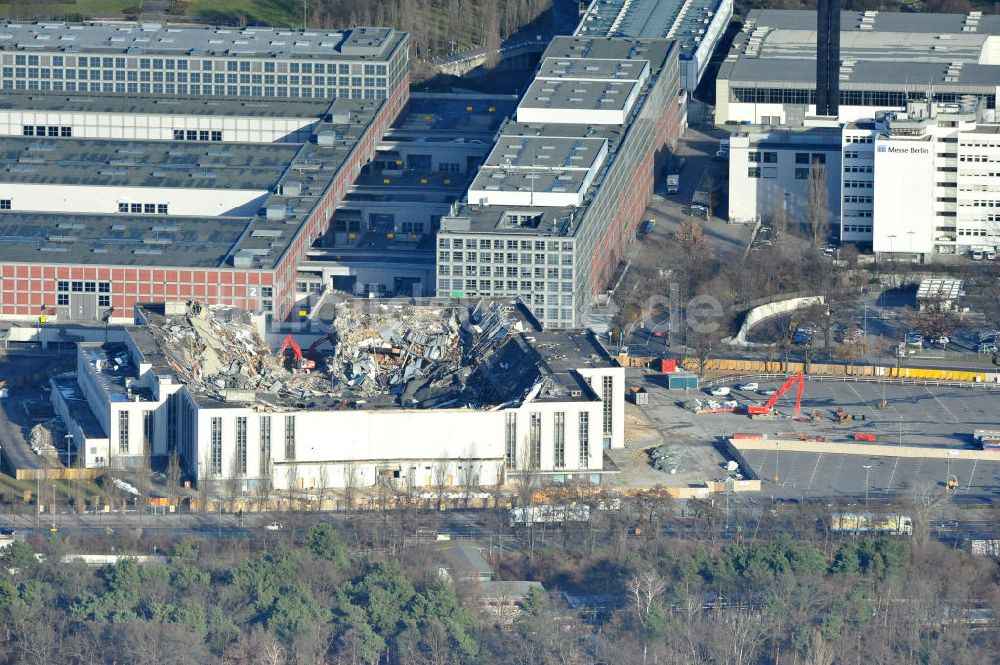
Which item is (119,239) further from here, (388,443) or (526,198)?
(388,443)

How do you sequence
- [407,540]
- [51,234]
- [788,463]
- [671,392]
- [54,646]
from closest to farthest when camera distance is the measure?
[54,646]
[407,540]
[788,463]
[671,392]
[51,234]

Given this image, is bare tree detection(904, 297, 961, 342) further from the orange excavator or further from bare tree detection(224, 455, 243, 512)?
bare tree detection(224, 455, 243, 512)

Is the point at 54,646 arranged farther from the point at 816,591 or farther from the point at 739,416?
the point at 739,416


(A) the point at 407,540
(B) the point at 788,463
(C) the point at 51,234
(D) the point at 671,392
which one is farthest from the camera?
(C) the point at 51,234

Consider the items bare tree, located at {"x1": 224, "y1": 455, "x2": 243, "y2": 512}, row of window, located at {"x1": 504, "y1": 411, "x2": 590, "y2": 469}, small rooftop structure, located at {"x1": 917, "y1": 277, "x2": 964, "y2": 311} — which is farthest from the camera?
small rooftop structure, located at {"x1": 917, "y1": 277, "x2": 964, "y2": 311}

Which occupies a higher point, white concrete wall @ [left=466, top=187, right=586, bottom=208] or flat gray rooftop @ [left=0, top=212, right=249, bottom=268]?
white concrete wall @ [left=466, top=187, right=586, bottom=208]

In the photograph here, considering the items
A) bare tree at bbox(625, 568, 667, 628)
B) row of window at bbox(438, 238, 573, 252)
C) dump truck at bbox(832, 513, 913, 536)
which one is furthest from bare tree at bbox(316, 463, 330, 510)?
row of window at bbox(438, 238, 573, 252)

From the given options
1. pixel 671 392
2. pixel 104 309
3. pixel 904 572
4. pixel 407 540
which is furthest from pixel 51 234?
pixel 904 572
